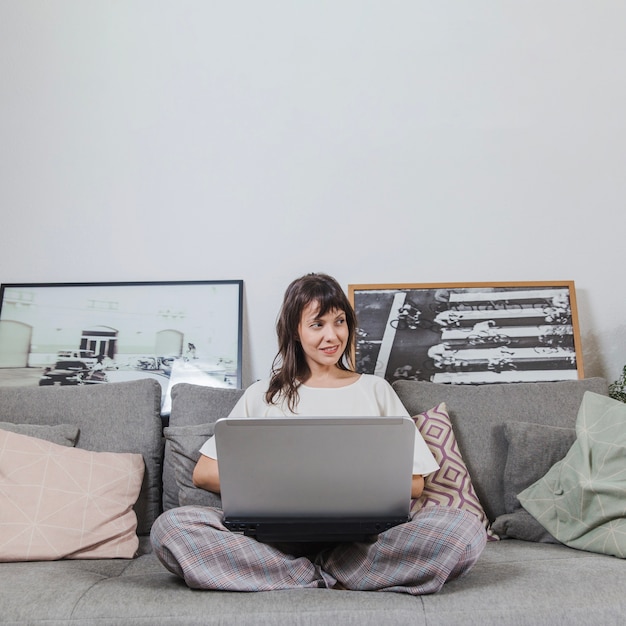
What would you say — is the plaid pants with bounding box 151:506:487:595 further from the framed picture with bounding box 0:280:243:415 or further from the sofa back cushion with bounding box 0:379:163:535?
the framed picture with bounding box 0:280:243:415

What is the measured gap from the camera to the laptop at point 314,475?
1.19 meters

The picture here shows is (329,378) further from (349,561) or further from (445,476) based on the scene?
(349,561)

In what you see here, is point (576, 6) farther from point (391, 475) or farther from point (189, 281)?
point (391, 475)

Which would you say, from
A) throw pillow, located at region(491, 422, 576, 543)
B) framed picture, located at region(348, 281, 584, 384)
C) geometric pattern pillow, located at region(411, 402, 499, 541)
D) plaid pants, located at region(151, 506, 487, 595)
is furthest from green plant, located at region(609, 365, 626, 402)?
plaid pants, located at region(151, 506, 487, 595)

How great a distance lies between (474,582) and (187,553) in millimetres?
540

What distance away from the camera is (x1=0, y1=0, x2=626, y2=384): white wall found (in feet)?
7.97

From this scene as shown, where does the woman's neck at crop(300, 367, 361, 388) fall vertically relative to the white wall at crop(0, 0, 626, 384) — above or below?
below

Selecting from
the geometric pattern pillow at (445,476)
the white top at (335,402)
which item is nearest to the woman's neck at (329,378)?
the white top at (335,402)

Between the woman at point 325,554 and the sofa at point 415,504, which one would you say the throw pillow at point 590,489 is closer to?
the sofa at point 415,504

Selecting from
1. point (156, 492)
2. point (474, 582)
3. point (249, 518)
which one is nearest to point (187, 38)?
point (156, 492)

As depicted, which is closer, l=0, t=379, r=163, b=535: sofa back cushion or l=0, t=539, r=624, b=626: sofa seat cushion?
l=0, t=539, r=624, b=626: sofa seat cushion

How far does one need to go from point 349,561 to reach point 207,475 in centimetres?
47

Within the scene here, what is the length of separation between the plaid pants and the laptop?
0.14 ft

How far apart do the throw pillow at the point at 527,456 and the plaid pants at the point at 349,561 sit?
59 cm
